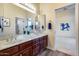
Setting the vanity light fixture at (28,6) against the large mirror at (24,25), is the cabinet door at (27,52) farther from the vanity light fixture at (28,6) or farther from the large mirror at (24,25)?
the vanity light fixture at (28,6)

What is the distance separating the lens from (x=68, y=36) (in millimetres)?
1909

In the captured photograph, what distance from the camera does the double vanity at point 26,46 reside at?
1.82 metres

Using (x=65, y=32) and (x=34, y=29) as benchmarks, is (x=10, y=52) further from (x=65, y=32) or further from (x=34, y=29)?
(x=65, y=32)

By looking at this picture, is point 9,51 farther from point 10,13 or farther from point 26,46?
point 10,13

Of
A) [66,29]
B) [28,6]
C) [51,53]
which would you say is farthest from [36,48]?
[28,6]

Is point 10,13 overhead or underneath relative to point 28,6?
underneath

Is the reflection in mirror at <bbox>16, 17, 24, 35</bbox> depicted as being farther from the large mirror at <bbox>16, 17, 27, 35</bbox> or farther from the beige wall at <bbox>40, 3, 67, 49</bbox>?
the beige wall at <bbox>40, 3, 67, 49</bbox>

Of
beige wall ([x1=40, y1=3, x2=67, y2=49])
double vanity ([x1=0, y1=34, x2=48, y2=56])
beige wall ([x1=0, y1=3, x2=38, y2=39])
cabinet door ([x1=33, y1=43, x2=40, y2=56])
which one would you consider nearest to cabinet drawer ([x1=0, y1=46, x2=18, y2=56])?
double vanity ([x1=0, y1=34, x2=48, y2=56])

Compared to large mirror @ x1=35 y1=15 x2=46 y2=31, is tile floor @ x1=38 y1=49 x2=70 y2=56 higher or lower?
lower

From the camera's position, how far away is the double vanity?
1815mm

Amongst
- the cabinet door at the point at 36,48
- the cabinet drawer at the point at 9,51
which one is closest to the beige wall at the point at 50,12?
the cabinet door at the point at 36,48

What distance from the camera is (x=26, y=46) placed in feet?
6.71

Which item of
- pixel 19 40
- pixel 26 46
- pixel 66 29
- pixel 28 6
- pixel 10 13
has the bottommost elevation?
pixel 26 46

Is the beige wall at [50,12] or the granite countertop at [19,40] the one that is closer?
the granite countertop at [19,40]
